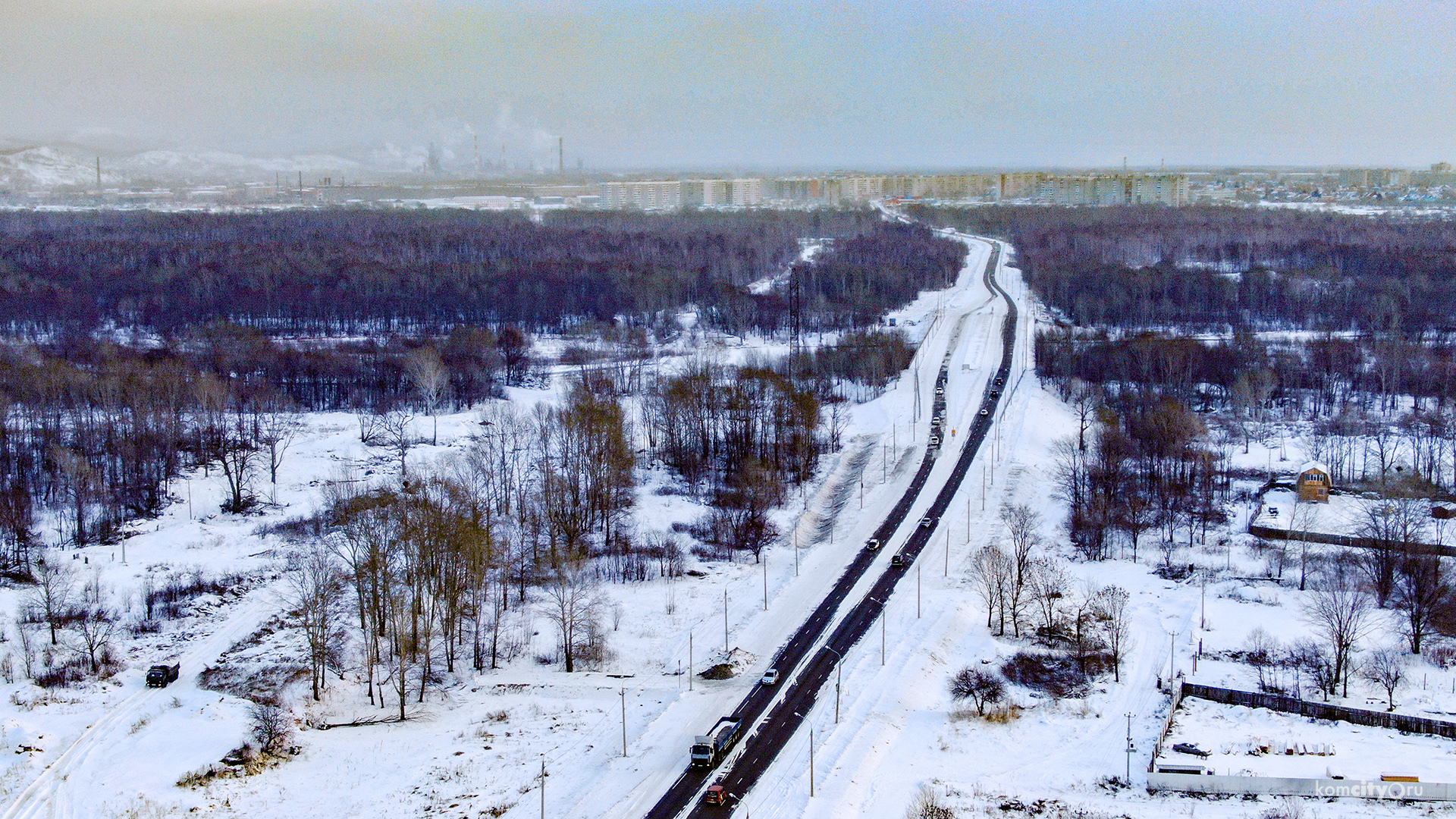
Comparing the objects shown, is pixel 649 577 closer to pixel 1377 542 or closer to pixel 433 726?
pixel 433 726

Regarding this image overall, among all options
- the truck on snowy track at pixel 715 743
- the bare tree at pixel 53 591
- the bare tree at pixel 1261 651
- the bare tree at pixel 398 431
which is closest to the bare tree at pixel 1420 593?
the bare tree at pixel 1261 651

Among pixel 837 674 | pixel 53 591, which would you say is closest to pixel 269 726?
pixel 837 674

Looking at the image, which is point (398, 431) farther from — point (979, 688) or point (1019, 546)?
point (979, 688)

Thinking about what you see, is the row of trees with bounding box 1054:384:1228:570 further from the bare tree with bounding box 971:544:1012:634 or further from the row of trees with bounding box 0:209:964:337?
the row of trees with bounding box 0:209:964:337

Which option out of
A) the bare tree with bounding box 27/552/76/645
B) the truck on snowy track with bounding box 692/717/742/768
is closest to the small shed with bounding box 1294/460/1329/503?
the truck on snowy track with bounding box 692/717/742/768

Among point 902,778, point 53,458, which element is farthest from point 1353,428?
point 53,458
